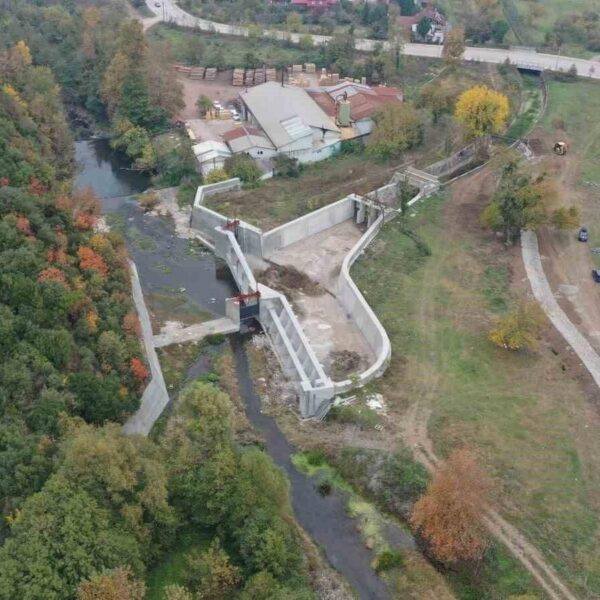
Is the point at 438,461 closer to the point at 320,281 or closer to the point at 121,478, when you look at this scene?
the point at 121,478

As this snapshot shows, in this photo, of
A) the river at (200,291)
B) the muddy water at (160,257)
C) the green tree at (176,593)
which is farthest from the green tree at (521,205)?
the green tree at (176,593)

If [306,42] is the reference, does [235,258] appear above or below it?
below

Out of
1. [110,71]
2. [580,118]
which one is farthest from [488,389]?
[110,71]

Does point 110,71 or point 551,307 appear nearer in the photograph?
point 551,307

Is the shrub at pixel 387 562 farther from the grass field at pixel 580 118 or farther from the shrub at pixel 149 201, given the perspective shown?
the grass field at pixel 580 118

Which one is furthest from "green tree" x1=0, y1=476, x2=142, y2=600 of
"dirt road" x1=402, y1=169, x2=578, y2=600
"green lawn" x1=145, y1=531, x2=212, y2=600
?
"dirt road" x1=402, y1=169, x2=578, y2=600

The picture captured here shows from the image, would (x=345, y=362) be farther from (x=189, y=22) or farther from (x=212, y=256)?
(x=189, y=22)

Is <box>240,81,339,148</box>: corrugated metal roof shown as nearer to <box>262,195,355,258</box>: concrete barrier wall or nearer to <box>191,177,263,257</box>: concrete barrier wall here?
<box>191,177,263,257</box>: concrete barrier wall
